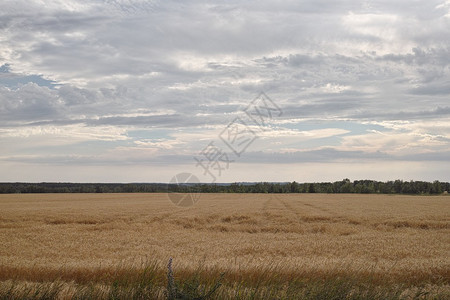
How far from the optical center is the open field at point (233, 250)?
1065 cm

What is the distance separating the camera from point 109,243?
71.2 ft

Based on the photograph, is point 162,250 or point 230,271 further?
point 162,250

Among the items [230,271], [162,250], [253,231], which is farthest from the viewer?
[253,231]

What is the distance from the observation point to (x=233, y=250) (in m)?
18.9

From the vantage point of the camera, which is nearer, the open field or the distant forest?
the open field

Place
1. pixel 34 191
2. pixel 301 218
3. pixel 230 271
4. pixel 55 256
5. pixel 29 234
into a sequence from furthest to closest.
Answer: pixel 34 191 < pixel 301 218 < pixel 29 234 < pixel 55 256 < pixel 230 271

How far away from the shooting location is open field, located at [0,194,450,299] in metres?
10.6

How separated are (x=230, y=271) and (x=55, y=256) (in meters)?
10.8

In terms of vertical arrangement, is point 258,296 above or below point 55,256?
above

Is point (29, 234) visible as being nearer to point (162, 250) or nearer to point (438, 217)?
point (162, 250)

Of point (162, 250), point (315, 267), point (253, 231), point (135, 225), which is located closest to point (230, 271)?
point (315, 267)

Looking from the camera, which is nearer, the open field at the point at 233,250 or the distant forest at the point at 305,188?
the open field at the point at 233,250

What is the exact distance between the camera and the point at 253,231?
95.4 feet

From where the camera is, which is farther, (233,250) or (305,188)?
(305,188)
